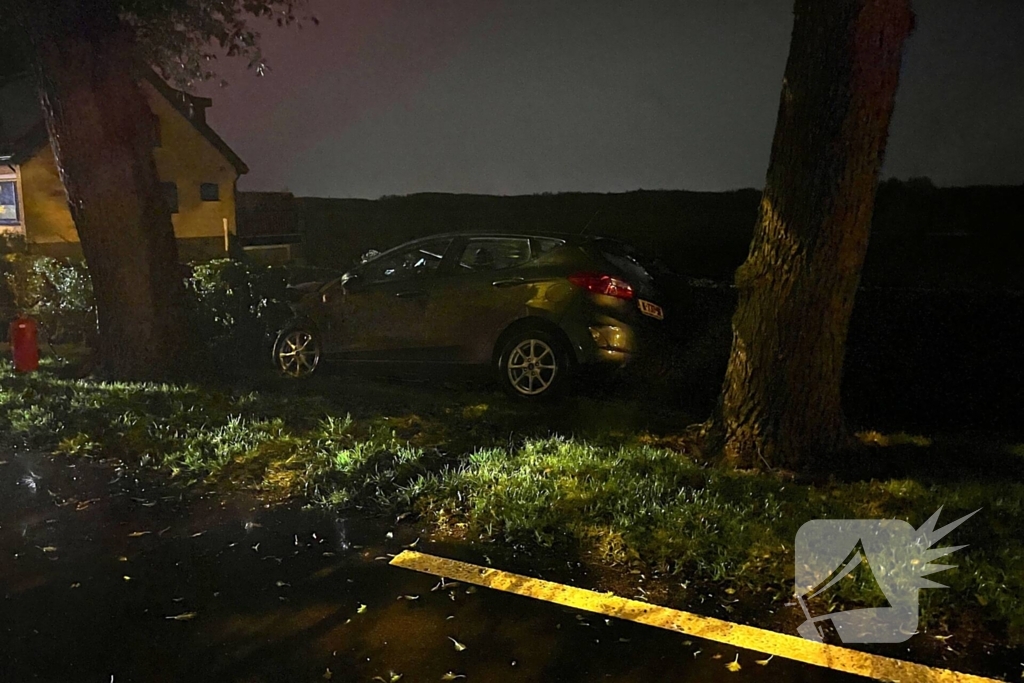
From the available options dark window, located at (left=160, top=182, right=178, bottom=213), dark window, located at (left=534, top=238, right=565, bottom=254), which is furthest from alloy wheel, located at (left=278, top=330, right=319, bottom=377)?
dark window, located at (left=160, top=182, right=178, bottom=213)

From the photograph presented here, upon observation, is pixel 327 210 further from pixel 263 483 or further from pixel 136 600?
pixel 136 600

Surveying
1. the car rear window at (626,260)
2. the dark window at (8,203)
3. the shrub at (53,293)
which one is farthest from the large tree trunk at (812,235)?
the dark window at (8,203)

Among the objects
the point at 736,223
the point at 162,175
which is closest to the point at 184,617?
the point at 736,223

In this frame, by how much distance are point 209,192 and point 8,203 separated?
22.2 ft

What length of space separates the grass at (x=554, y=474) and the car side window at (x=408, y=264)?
119cm

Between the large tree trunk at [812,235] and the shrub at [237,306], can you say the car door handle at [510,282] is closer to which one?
the large tree trunk at [812,235]

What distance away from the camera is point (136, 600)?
4.03 meters

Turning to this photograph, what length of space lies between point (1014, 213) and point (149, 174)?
12.5m

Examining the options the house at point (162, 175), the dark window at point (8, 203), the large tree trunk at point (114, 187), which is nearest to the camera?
the large tree trunk at point (114, 187)

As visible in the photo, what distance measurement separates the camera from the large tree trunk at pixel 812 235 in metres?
5.20

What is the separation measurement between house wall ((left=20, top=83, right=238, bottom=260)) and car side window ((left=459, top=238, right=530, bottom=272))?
66.2 ft

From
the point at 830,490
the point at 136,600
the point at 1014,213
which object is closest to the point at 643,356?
the point at 830,490

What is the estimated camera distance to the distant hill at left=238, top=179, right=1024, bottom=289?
13.0 meters

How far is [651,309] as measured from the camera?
7570 millimetres
